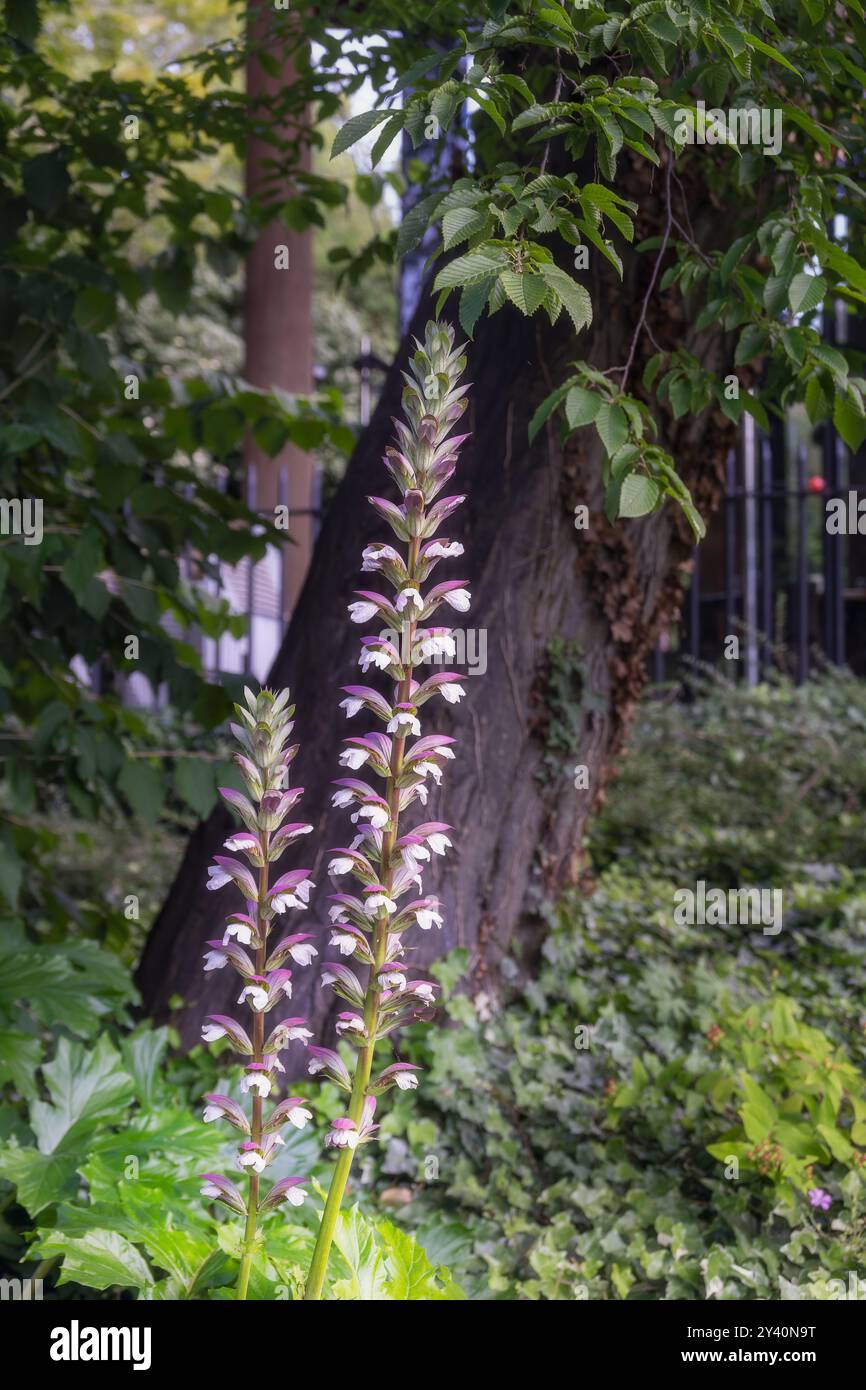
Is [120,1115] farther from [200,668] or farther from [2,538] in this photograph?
[200,668]

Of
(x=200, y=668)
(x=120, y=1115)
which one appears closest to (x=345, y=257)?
(x=200, y=668)

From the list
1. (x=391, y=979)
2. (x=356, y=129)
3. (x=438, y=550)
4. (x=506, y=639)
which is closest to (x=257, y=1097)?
(x=391, y=979)

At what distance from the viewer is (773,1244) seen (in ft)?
8.26

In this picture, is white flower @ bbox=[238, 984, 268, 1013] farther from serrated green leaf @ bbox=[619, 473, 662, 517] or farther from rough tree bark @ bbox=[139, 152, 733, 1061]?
rough tree bark @ bbox=[139, 152, 733, 1061]

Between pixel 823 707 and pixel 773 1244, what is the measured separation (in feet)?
14.3

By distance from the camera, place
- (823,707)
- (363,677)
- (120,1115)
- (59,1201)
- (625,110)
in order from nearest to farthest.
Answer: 1. (625,110)
2. (59,1201)
3. (120,1115)
4. (363,677)
5. (823,707)

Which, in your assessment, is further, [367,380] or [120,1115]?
[367,380]

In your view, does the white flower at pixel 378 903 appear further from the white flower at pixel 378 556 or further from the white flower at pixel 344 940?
the white flower at pixel 378 556

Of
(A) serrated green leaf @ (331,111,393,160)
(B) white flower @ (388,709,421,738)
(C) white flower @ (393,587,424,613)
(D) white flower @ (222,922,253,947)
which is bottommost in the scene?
(D) white flower @ (222,922,253,947)

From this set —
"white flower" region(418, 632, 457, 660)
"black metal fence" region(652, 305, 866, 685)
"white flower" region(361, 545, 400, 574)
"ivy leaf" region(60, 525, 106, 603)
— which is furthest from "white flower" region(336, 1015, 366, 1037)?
"black metal fence" region(652, 305, 866, 685)

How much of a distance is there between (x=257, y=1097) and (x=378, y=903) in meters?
0.31

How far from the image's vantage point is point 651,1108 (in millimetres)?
2939

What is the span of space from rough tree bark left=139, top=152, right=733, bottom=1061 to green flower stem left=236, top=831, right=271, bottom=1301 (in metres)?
1.58

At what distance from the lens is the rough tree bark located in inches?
130
